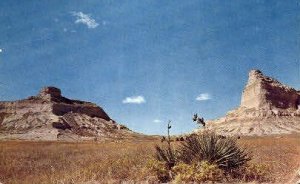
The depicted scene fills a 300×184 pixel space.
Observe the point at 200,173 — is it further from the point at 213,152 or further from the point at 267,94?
the point at 267,94

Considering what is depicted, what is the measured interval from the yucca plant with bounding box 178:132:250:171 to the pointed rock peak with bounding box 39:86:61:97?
380 feet

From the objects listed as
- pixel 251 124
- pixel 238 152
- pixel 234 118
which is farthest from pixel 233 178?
pixel 234 118

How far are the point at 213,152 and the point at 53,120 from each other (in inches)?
3888

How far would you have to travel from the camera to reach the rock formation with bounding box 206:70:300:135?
117 metres

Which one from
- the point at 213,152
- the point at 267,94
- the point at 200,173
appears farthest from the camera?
the point at 267,94

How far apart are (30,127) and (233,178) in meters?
97.2

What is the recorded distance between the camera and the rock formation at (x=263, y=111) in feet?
385

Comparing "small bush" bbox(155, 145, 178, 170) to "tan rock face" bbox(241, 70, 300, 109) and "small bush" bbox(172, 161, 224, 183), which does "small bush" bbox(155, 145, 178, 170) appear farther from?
"tan rock face" bbox(241, 70, 300, 109)

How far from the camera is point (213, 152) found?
38.2ft

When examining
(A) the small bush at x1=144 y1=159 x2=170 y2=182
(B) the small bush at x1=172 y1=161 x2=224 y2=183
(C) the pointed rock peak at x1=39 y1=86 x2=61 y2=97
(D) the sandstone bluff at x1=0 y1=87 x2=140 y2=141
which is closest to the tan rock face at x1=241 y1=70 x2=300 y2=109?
(D) the sandstone bluff at x1=0 y1=87 x2=140 y2=141

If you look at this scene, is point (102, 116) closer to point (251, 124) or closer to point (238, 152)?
point (251, 124)

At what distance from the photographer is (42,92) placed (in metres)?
127

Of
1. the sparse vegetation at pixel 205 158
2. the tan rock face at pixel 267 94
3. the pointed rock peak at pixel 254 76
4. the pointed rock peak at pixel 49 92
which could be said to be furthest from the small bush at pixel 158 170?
the pointed rock peak at pixel 254 76

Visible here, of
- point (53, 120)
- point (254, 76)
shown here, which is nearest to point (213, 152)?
point (53, 120)
